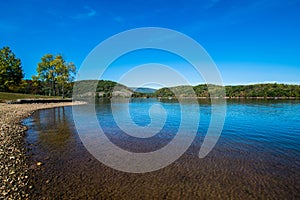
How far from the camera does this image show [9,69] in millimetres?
55688

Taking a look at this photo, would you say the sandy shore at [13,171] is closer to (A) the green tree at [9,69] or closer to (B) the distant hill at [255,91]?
(A) the green tree at [9,69]

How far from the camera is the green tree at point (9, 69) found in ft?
177

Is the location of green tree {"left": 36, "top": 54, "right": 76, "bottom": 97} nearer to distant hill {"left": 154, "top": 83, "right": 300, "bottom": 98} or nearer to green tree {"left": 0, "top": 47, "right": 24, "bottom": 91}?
green tree {"left": 0, "top": 47, "right": 24, "bottom": 91}

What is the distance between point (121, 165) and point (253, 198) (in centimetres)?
598

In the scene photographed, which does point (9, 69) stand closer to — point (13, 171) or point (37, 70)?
point (37, 70)

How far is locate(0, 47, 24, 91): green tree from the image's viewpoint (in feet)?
177

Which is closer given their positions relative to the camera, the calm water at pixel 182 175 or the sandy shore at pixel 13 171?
the sandy shore at pixel 13 171

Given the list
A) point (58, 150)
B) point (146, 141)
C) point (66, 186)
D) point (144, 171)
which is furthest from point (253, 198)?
point (58, 150)

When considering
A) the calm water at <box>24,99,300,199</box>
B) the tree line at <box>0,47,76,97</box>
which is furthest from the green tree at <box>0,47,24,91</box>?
the calm water at <box>24,99,300,199</box>

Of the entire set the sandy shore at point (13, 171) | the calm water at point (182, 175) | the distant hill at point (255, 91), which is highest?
the distant hill at point (255, 91)

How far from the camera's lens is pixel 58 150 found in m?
11.4

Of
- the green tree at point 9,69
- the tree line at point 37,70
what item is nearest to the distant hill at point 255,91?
the tree line at point 37,70

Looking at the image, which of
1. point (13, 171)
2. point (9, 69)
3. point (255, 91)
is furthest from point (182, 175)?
point (255, 91)

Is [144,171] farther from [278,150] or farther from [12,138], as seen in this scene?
[12,138]
